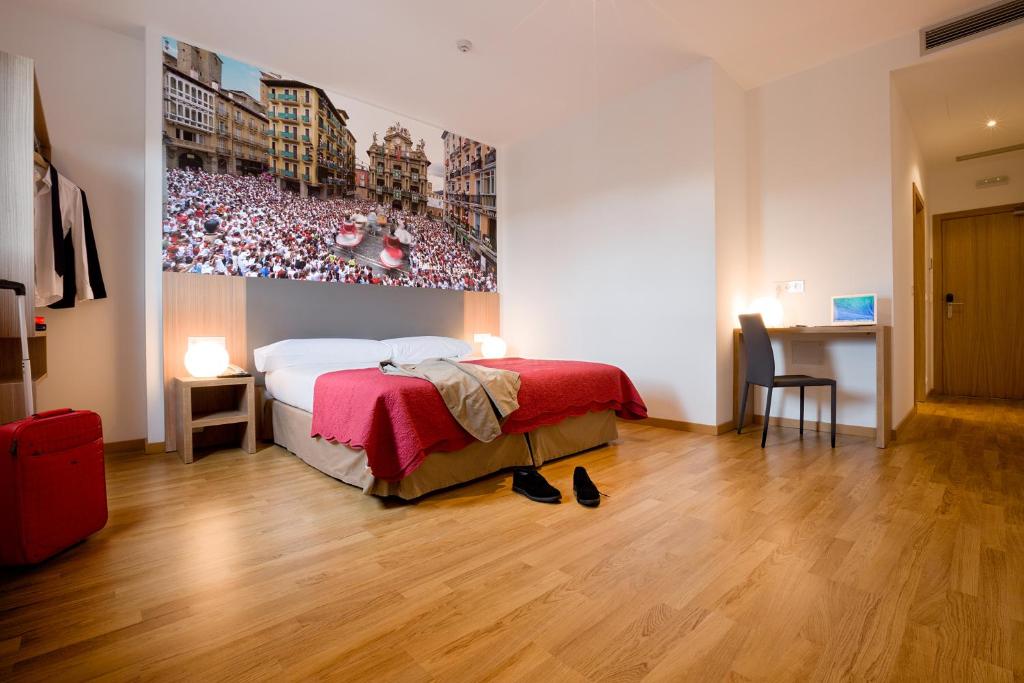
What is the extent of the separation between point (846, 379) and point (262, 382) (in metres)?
4.35

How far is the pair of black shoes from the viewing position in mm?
2186

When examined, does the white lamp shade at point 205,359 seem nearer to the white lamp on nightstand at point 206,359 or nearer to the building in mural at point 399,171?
the white lamp on nightstand at point 206,359

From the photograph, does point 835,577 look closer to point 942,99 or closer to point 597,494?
point 597,494

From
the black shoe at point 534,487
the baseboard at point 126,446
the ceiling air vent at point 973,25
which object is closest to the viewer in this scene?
the black shoe at point 534,487

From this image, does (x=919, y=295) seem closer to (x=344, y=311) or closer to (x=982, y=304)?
(x=982, y=304)

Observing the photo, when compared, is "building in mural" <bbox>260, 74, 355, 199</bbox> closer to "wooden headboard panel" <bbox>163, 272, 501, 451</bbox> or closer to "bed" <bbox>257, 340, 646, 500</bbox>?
"wooden headboard panel" <bbox>163, 272, 501, 451</bbox>

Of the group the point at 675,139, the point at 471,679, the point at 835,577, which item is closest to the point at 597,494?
the point at 835,577

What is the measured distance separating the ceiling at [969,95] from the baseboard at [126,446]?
5.88 meters

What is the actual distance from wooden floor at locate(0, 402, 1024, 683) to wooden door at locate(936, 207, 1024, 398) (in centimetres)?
372

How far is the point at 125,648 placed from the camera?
118 centimetres

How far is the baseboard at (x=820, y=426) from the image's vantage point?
3.46 meters

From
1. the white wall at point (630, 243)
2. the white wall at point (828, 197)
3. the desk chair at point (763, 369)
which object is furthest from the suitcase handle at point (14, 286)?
the white wall at point (828, 197)

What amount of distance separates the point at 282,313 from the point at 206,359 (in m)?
0.75

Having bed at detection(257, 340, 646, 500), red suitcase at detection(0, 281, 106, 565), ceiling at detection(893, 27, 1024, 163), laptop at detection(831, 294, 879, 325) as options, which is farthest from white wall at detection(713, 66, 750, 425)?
red suitcase at detection(0, 281, 106, 565)
